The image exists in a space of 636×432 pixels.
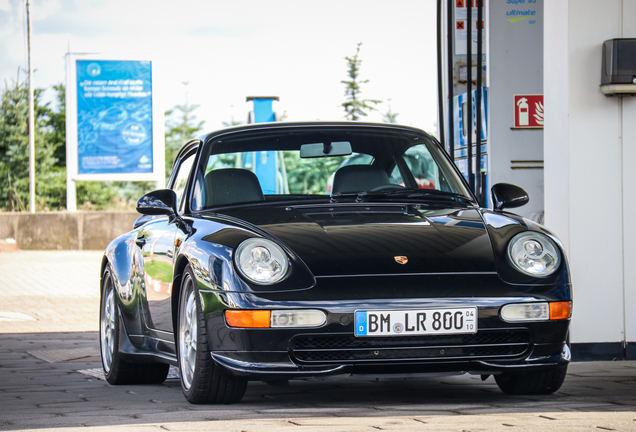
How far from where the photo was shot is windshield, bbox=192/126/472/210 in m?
5.03

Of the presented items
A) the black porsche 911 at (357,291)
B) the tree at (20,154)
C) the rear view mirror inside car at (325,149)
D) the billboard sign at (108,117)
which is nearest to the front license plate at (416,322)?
the black porsche 911 at (357,291)

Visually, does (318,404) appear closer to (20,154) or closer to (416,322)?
(416,322)

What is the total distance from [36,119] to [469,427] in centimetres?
4728

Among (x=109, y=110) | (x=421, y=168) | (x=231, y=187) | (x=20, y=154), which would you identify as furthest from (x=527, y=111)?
(x=20, y=154)

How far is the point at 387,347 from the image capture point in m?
3.95

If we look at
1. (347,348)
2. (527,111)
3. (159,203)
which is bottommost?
(347,348)

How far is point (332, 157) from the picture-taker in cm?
532

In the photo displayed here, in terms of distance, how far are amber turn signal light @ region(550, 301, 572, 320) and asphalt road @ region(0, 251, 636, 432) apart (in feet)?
1.23

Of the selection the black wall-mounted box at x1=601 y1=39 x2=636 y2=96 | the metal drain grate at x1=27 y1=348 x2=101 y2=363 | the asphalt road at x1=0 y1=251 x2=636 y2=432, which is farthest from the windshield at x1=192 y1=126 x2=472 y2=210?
the metal drain grate at x1=27 y1=348 x2=101 y2=363

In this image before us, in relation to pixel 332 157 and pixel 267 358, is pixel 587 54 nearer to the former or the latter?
pixel 332 157

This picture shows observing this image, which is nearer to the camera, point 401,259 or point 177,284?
point 401,259

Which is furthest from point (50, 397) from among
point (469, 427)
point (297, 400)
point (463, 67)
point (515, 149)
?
point (463, 67)

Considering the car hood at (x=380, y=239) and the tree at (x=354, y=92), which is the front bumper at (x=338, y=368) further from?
the tree at (x=354, y=92)

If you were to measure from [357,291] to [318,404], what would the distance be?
0.66 m
